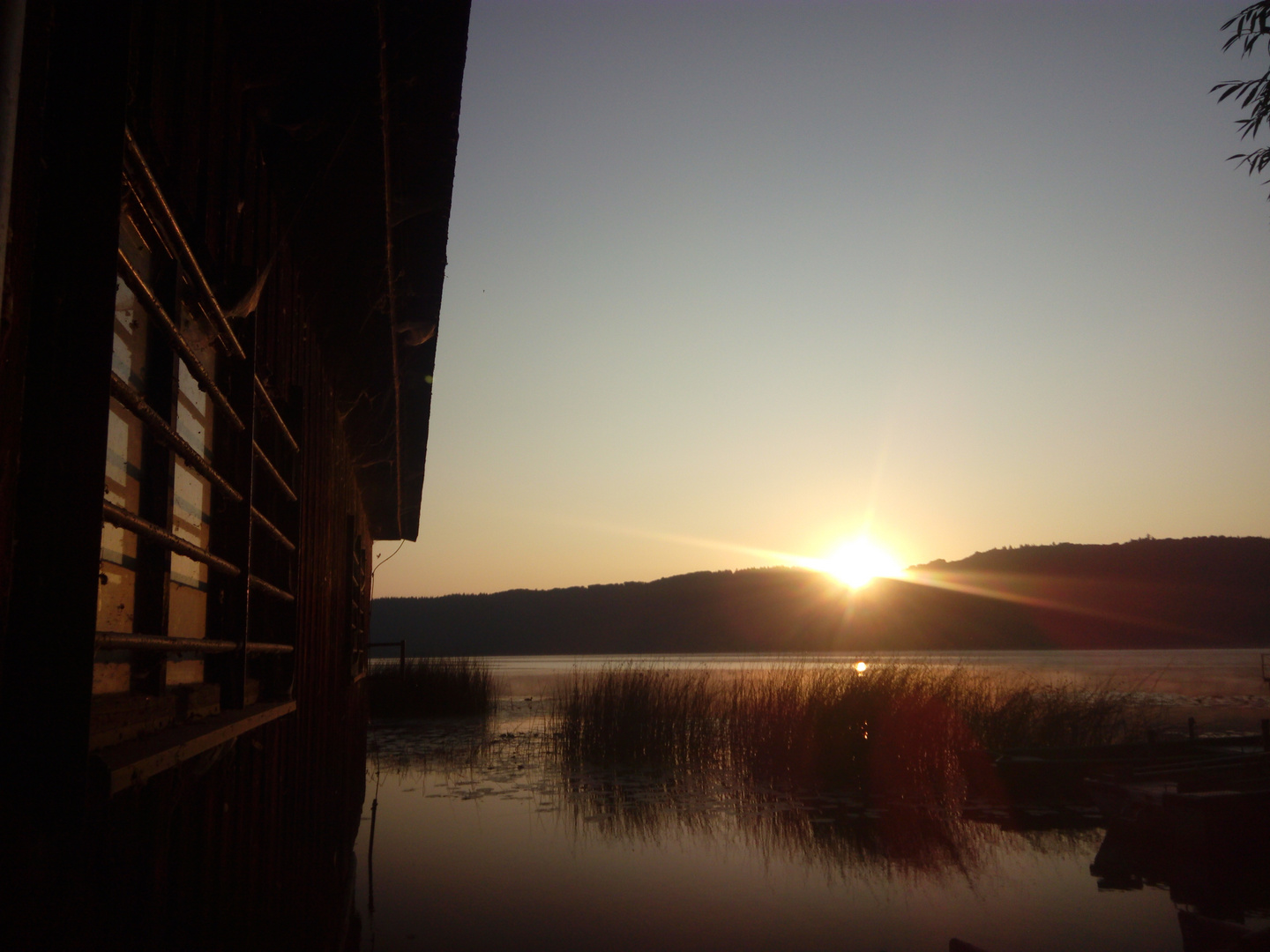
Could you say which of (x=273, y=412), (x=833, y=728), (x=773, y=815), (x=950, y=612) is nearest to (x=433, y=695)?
(x=833, y=728)

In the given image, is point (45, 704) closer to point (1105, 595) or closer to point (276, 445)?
point (276, 445)

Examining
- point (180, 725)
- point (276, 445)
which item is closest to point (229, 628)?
point (180, 725)

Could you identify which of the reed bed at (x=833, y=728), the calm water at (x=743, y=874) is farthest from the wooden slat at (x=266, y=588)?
the reed bed at (x=833, y=728)

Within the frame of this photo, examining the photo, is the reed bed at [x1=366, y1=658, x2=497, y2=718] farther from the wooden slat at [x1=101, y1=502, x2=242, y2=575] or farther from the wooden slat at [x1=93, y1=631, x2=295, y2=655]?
the wooden slat at [x1=101, y1=502, x2=242, y2=575]

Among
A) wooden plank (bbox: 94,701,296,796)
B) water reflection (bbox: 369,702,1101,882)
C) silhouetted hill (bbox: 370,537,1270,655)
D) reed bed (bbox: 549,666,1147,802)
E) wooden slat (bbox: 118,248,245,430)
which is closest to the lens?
wooden plank (bbox: 94,701,296,796)

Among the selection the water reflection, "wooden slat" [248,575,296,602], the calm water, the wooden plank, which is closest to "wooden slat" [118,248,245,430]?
"wooden slat" [248,575,296,602]

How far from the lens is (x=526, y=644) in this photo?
9688 cm

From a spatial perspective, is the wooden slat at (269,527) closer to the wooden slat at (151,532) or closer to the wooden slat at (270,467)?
the wooden slat at (270,467)

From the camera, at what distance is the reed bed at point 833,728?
1079cm

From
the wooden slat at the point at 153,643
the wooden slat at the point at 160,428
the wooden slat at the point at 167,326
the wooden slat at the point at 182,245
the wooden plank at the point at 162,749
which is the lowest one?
the wooden plank at the point at 162,749

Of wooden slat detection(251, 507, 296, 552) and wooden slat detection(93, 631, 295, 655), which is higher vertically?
wooden slat detection(251, 507, 296, 552)

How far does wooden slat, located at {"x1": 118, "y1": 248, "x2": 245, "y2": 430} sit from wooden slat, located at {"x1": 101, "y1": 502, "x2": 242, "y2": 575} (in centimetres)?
27

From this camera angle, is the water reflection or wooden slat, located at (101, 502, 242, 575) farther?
the water reflection

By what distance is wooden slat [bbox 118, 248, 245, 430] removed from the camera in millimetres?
1213
